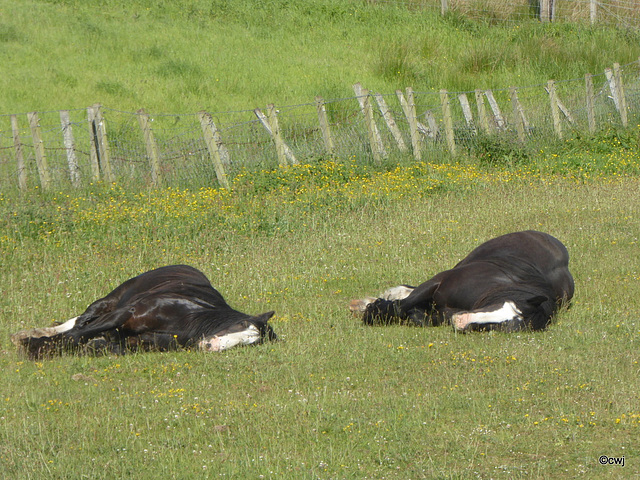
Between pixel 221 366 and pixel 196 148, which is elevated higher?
pixel 196 148

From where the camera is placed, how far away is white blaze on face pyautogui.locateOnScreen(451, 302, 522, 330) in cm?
723

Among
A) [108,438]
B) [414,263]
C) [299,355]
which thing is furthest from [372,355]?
[414,263]

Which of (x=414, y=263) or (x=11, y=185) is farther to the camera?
(x=11, y=185)

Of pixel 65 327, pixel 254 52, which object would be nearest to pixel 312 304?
pixel 65 327

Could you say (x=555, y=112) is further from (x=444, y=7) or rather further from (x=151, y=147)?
(x=444, y=7)

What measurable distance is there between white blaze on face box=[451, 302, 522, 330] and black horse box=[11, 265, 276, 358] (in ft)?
5.49

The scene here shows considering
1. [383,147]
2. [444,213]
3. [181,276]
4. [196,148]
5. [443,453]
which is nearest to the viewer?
[443,453]

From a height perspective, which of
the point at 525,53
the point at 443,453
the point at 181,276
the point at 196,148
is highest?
the point at 525,53

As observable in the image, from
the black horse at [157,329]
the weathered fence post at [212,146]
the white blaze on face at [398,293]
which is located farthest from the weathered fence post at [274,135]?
the black horse at [157,329]

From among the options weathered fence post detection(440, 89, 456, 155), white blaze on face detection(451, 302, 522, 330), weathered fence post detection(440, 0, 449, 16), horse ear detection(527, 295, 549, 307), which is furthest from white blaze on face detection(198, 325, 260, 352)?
weathered fence post detection(440, 0, 449, 16)

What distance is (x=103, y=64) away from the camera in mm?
23016

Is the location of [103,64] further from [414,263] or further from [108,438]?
[108,438]

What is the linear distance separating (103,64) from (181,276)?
16.7 m

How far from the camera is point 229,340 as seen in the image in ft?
22.9
